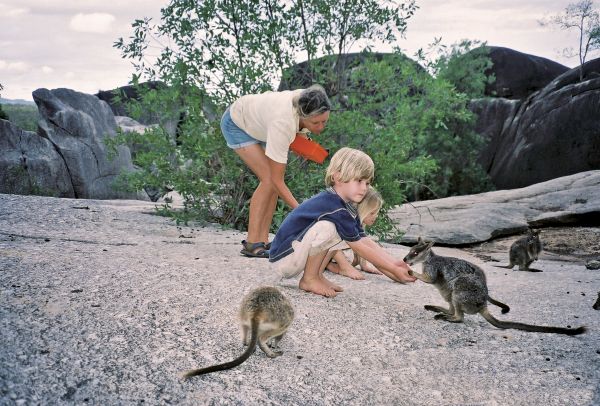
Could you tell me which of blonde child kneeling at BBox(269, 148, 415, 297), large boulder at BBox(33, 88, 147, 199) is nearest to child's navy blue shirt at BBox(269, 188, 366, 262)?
blonde child kneeling at BBox(269, 148, 415, 297)

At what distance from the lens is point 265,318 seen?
3.71 m

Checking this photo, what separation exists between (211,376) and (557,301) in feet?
14.4

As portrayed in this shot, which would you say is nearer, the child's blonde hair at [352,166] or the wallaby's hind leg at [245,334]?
the wallaby's hind leg at [245,334]

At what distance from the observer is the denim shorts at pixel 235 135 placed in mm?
6977

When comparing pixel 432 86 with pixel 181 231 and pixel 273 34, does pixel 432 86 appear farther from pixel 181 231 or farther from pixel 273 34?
pixel 181 231

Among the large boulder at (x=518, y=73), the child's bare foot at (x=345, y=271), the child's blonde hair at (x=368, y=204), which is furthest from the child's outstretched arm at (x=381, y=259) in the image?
the large boulder at (x=518, y=73)

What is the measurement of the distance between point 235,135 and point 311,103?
4.47 ft

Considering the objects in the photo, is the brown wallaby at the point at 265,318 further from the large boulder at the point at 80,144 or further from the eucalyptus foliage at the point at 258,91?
the large boulder at the point at 80,144

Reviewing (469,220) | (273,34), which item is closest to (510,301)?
(273,34)

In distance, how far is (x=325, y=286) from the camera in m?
5.34

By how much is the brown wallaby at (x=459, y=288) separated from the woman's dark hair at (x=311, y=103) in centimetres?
192

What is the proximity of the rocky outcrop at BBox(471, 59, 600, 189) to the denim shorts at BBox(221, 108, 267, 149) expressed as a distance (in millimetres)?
18145

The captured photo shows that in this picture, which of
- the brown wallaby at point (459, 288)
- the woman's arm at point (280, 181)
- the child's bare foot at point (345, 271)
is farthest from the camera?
the child's bare foot at point (345, 271)

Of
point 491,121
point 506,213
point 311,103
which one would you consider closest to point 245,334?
point 311,103
